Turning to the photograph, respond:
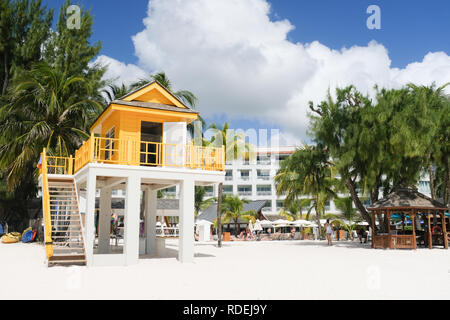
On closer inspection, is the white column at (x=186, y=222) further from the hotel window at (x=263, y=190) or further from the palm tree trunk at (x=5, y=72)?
the hotel window at (x=263, y=190)

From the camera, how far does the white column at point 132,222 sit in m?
14.2

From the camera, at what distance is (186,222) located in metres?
15.3

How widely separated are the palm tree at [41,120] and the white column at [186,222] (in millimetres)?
13290

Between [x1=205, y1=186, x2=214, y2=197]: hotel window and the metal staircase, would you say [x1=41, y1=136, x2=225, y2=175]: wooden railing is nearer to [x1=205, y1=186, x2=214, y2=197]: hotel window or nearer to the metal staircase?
the metal staircase

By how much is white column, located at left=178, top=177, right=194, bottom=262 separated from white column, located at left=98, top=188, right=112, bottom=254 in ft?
18.2

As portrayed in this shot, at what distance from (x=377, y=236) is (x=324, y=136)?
22.3ft

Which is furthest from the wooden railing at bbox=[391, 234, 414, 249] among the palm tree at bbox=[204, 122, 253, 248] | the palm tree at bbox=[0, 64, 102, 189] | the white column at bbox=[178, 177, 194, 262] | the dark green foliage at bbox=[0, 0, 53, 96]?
the dark green foliage at bbox=[0, 0, 53, 96]

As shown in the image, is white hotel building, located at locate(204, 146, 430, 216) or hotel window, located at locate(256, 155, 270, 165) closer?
white hotel building, located at locate(204, 146, 430, 216)

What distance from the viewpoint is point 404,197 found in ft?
78.6

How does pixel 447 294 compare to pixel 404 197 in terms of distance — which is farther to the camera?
pixel 404 197

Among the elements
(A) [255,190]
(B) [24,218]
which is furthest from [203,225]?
(A) [255,190]

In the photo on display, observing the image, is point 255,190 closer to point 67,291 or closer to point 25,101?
point 25,101

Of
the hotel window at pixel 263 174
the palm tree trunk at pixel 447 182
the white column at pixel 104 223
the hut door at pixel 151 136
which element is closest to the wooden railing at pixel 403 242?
the palm tree trunk at pixel 447 182

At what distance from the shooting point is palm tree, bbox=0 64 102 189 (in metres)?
26.1
